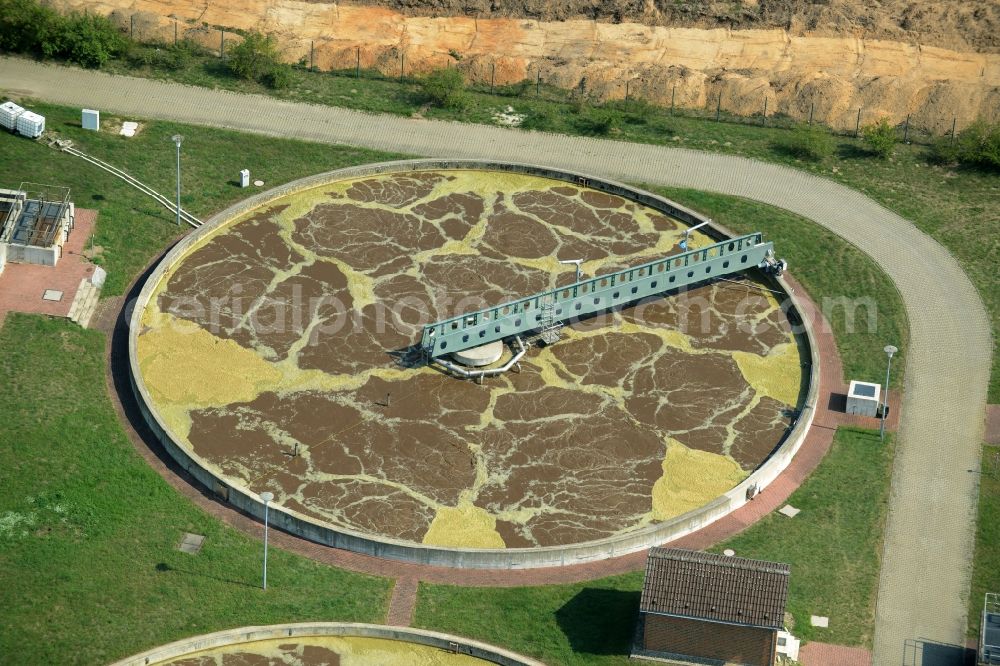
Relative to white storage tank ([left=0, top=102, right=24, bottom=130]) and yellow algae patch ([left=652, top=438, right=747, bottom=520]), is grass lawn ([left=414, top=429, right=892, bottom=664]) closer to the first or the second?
yellow algae patch ([left=652, top=438, right=747, bottom=520])

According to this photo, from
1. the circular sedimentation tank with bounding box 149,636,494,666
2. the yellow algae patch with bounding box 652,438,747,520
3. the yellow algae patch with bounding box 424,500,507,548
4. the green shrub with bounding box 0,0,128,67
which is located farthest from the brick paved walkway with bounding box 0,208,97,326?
the yellow algae patch with bounding box 652,438,747,520

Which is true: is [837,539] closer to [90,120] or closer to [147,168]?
[147,168]

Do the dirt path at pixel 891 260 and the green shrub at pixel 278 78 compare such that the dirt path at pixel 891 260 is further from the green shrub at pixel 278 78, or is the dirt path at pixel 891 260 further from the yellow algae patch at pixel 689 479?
the yellow algae patch at pixel 689 479

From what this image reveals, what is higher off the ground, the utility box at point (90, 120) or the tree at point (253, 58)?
the tree at point (253, 58)

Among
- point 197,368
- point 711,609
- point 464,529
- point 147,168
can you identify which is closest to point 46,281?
point 197,368

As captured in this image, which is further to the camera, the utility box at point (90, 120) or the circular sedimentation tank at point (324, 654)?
the utility box at point (90, 120)

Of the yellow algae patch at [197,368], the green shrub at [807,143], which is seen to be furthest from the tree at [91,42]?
the green shrub at [807,143]
